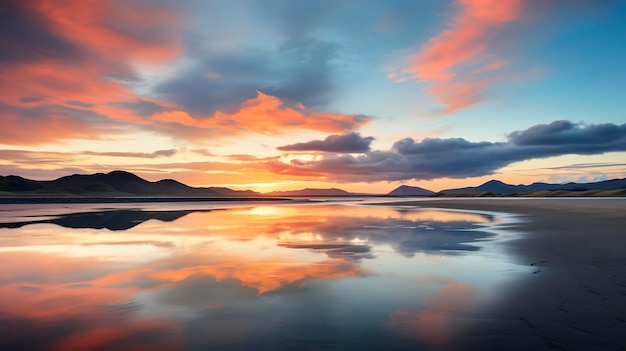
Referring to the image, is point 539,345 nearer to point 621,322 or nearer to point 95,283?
point 621,322

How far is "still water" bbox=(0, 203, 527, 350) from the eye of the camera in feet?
20.4

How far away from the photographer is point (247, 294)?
9.00 m

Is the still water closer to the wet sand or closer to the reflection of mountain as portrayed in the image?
the wet sand

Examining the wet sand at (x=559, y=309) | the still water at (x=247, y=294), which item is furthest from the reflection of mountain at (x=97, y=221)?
the wet sand at (x=559, y=309)

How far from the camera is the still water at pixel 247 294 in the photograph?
6203 millimetres

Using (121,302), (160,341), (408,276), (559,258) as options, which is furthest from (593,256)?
(121,302)

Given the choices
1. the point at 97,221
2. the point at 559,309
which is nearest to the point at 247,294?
the point at 559,309

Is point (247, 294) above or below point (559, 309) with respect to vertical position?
below

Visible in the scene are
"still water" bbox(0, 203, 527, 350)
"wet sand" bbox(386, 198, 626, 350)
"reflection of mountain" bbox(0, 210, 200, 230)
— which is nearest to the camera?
"wet sand" bbox(386, 198, 626, 350)

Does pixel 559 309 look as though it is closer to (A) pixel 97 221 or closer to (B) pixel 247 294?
(B) pixel 247 294

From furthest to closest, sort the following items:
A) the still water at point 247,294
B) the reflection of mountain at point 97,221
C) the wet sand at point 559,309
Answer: the reflection of mountain at point 97,221, the still water at point 247,294, the wet sand at point 559,309

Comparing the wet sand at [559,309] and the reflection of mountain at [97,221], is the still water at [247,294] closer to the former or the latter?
the wet sand at [559,309]

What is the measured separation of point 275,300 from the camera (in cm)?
846

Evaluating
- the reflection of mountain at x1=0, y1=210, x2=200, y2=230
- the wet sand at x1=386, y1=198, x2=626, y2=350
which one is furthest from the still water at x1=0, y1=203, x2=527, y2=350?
the reflection of mountain at x1=0, y1=210, x2=200, y2=230
